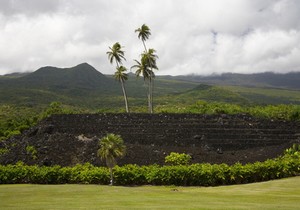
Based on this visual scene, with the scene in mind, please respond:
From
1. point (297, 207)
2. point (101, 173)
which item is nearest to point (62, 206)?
point (297, 207)

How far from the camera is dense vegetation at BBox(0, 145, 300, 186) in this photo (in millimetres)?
34250

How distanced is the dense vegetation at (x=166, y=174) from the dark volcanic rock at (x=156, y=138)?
15.9 ft

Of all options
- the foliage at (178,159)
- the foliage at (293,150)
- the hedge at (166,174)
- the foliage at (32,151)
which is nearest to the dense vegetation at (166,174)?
the hedge at (166,174)

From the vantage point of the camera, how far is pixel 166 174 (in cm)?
3431

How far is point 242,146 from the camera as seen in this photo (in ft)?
161

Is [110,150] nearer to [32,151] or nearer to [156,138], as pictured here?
[32,151]

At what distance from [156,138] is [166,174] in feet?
51.1

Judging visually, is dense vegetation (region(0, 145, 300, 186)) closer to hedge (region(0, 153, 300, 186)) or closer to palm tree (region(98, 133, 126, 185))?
hedge (region(0, 153, 300, 186))

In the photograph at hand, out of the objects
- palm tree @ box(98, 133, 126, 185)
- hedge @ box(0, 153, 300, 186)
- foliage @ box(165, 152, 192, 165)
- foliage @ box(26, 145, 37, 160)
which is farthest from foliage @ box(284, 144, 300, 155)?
foliage @ box(26, 145, 37, 160)

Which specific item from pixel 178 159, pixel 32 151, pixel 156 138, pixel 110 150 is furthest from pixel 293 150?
pixel 32 151

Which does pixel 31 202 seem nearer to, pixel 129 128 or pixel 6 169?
pixel 6 169

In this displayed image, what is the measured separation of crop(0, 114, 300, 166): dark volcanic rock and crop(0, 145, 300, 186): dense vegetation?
486 centimetres

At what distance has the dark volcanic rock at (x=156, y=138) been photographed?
4269cm

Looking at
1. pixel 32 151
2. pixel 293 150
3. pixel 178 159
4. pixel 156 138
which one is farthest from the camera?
pixel 156 138
